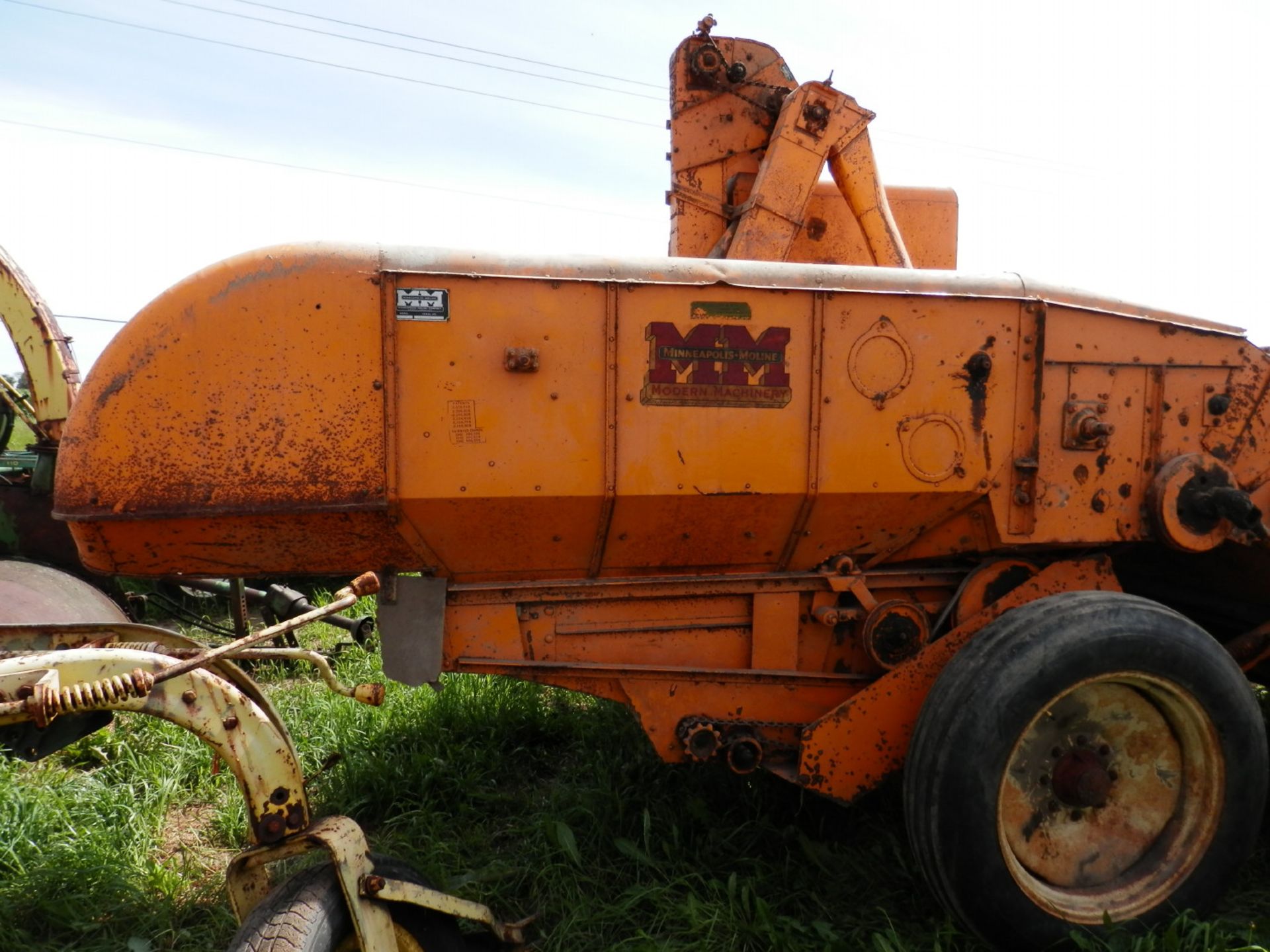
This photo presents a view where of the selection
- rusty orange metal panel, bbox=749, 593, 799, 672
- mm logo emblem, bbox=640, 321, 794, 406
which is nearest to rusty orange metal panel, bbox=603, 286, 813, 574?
mm logo emblem, bbox=640, 321, 794, 406

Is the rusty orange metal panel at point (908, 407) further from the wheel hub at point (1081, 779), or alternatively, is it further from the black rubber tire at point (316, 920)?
the black rubber tire at point (316, 920)

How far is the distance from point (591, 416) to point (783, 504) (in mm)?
702

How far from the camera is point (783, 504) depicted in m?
3.24

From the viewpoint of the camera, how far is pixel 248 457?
2.83m

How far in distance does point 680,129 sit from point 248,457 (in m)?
2.86

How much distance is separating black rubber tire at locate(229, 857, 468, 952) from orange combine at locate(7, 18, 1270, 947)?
2.26ft

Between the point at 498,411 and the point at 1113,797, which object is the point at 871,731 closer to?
the point at 1113,797

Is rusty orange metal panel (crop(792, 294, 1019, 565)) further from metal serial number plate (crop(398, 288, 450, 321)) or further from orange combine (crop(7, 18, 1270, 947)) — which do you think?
metal serial number plate (crop(398, 288, 450, 321))

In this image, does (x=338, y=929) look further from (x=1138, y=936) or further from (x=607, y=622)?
(x=1138, y=936)

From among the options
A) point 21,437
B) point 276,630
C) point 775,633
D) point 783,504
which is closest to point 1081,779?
point 775,633

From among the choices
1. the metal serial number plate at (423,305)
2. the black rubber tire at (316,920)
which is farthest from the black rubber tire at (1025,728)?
the metal serial number plate at (423,305)

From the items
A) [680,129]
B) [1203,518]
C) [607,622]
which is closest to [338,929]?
[607,622]

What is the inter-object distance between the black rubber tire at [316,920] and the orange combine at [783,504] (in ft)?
2.26

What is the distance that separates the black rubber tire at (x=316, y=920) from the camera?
7.97ft
